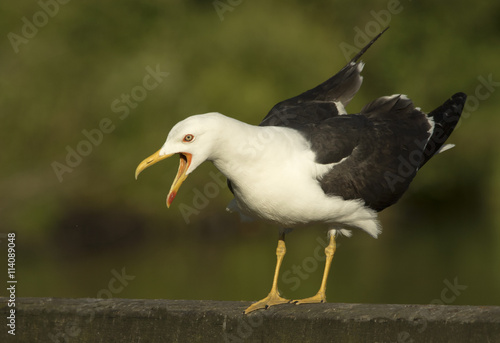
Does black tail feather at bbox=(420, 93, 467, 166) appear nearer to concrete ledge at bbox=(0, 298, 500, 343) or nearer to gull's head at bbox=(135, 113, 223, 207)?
gull's head at bbox=(135, 113, 223, 207)

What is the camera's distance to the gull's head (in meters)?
5.78

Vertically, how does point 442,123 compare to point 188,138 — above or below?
below

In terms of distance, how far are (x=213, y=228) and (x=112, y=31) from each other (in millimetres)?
3616

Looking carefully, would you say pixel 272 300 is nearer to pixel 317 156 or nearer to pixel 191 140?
pixel 317 156

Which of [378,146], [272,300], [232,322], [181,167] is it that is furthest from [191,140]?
[378,146]

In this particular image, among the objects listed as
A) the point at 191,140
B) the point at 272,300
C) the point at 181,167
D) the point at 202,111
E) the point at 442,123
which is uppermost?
the point at 191,140

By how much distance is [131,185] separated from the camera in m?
14.8

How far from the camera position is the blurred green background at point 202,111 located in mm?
13531

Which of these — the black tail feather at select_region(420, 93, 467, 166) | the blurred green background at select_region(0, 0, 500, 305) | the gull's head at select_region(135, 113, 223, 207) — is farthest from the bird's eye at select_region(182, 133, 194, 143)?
the blurred green background at select_region(0, 0, 500, 305)

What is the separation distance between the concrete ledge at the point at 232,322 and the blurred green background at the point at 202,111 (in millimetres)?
6723

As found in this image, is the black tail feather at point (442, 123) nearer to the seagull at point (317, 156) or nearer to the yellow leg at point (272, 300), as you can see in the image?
the seagull at point (317, 156)

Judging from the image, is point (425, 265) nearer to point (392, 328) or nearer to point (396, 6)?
point (396, 6)

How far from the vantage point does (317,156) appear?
641 cm

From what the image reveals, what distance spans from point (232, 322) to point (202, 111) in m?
9.50
